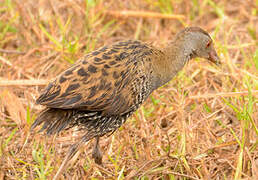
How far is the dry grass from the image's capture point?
4129mm

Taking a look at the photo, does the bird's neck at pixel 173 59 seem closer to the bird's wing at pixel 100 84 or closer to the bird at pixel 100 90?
the bird at pixel 100 90

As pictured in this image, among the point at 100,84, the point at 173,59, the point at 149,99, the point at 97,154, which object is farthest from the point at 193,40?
the point at 97,154

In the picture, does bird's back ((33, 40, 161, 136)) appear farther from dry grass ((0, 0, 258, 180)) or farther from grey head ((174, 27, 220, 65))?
grey head ((174, 27, 220, 65))

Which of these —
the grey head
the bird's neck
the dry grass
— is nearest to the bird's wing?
the bird's neck

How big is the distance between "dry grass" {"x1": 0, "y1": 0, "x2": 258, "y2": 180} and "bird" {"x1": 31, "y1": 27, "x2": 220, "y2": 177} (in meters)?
0.32

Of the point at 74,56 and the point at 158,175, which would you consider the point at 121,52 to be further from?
the point at 74,56

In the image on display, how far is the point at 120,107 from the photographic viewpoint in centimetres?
401

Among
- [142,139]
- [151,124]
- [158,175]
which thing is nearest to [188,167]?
[158,175]

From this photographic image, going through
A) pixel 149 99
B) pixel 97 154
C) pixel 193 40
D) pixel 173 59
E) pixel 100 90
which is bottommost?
pixel 97 154

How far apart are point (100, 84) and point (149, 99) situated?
1518 mm

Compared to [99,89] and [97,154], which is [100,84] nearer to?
[99,89]

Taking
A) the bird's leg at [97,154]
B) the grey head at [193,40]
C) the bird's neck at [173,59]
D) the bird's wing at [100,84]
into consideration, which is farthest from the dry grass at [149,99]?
the bird's wing at [100,84]

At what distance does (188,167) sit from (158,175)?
29 cm

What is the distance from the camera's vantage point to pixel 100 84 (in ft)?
12.8
